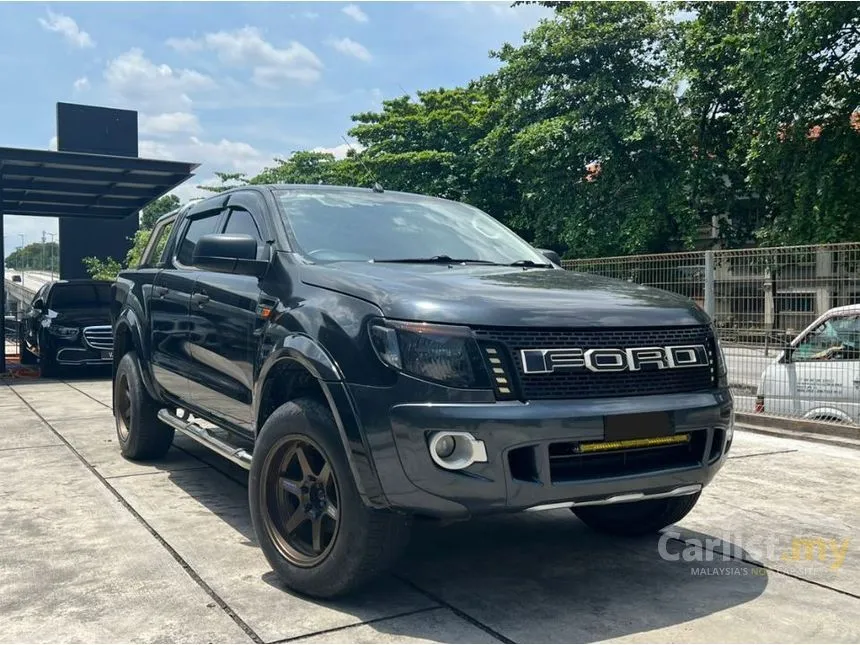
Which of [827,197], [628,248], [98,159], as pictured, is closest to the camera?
[98,159]

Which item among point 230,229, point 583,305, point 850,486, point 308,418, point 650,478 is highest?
point 230,229

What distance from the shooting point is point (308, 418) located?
3408 millimetres

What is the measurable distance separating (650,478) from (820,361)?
520 centimetres

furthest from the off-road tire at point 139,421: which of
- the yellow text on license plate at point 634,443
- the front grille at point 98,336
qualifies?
the front grille at point 98,336

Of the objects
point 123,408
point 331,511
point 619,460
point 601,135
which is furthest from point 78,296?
point 601,135

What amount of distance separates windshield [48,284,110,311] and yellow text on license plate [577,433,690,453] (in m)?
12.7

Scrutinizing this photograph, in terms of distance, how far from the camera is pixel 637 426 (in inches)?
128

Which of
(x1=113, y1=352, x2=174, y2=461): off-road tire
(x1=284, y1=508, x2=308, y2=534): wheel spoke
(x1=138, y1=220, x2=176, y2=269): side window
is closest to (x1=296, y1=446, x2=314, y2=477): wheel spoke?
(x1=284, y1=508, x2=308, y2=534): wheel spoke

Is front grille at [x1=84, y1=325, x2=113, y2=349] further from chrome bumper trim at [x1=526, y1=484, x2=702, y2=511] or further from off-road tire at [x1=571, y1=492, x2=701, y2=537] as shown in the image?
chrome bumper trim at [x1=526, y1=484, x2=702, y2=511]

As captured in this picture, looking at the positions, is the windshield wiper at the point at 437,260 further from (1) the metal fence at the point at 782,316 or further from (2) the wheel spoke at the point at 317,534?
(1) the metal fence at the point at 782,316

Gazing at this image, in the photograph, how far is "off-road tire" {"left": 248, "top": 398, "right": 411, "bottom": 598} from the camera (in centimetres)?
321

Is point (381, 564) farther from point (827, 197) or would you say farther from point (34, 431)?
point (827, 197)

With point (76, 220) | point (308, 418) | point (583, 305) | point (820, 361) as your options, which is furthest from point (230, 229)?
point (76, 220)

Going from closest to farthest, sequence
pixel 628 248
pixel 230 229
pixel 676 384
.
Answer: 1. pixel 676 384
2. pixel 230 229
3. pixel 628 248
